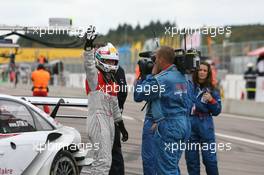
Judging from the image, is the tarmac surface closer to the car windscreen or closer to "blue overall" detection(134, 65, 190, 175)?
the car windscreen

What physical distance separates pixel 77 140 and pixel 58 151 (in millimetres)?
538

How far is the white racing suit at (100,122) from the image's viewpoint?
716 cm

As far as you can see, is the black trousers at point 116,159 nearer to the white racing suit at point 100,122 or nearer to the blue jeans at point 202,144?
the white racing suit at point 100,122

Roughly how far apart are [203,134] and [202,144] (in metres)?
0.14

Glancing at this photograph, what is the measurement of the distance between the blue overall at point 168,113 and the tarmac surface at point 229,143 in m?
2.68

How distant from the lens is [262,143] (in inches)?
539

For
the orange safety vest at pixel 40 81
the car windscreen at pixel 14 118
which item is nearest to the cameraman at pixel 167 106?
the car windscreen at pixel 14 118

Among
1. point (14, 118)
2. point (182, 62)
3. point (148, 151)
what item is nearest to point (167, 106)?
point (182, 62)

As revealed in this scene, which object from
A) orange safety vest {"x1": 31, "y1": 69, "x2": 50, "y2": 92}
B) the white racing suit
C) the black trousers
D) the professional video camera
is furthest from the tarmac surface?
the professional video camera

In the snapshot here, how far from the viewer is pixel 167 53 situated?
6730 mm

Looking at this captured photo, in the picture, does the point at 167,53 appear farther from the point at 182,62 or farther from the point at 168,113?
the point at 168,113

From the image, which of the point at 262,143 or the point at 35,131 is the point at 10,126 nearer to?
the point at 35,131

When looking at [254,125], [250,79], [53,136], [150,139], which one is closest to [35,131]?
[53,136]

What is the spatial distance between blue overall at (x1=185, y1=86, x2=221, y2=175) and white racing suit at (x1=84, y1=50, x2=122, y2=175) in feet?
4.36
